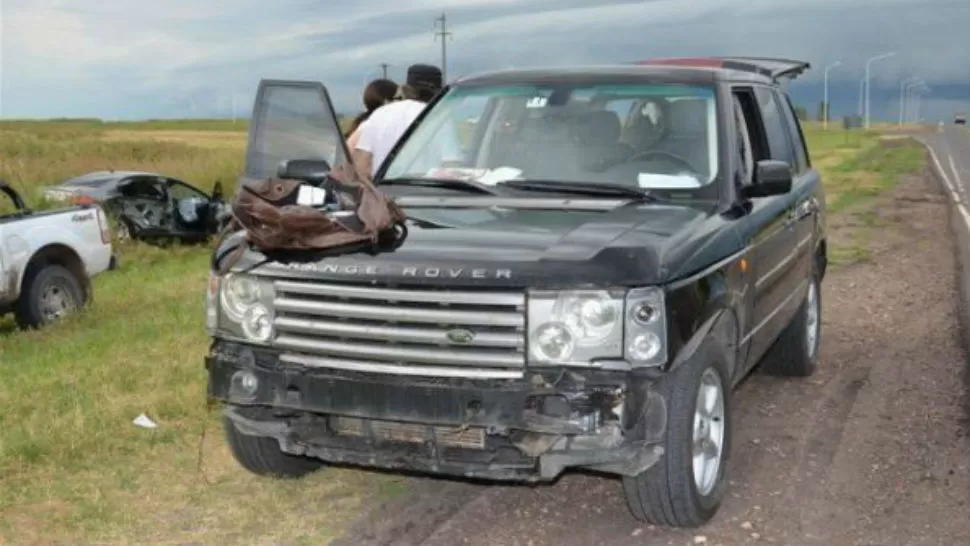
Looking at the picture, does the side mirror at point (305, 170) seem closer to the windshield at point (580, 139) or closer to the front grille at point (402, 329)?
the windshield at point (580, 139)

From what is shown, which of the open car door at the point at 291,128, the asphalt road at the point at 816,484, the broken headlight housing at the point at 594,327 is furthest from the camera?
the open car door at the point at 291,128

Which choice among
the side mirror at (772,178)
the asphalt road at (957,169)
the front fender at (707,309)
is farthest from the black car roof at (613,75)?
the asphalt road at (957,169)

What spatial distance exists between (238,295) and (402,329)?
796 mm

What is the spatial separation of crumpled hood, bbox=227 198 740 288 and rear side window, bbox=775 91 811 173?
107 inches

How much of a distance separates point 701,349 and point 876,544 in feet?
3.45

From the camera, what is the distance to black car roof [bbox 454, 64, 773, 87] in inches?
231

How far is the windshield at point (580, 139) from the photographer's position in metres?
5.53

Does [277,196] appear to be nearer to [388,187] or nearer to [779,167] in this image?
[388,187]

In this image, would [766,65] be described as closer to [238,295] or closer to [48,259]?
[238,295]

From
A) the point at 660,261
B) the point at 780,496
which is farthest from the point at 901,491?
the point at 660,261

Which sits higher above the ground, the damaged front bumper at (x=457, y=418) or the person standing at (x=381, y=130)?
the person standing at (x=381, y=130)

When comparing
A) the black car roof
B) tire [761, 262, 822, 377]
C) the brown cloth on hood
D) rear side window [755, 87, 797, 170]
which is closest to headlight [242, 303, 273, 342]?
the brown cloth on hood

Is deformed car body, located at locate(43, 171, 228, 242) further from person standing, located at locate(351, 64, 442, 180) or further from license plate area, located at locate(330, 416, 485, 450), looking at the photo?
license plate area, located at locate(330, 416, 485, 450)

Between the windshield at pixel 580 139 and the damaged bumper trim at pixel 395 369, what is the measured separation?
1471mm
